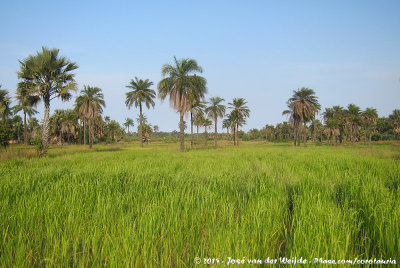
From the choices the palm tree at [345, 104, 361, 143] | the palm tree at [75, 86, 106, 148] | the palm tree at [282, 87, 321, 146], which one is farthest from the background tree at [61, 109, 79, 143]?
the palm tree at [345, 104, 361, 143]

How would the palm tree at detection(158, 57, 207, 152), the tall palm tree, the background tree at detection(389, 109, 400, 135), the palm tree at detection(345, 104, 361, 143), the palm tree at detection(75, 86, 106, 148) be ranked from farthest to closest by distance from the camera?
the background tree at detection(389, 109, 400, 135) < the palm tree at detection(345, 104, 361, 143) < the palm tree at detection(75, 86, 106, 148) < the palm tree at detection(158, 57, 207, 152) < the tall palm tree

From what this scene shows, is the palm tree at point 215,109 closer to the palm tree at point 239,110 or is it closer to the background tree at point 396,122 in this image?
the palm tree at point 239,110

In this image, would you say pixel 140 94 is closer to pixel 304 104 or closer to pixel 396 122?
pixel 304 104

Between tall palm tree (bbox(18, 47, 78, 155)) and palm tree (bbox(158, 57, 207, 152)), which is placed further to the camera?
palm tree (bbox(158, 57, 207, 152))

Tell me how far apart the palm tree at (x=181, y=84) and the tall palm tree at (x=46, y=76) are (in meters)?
11.2

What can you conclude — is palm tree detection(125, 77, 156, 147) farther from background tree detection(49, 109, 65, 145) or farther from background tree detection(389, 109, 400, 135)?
background tree detection(389, 109, 400, 135)

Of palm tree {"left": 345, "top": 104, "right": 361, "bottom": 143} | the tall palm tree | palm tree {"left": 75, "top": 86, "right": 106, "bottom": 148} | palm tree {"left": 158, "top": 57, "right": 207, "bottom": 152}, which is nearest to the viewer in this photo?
the tall palm tree

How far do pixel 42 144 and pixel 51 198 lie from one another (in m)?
15.9

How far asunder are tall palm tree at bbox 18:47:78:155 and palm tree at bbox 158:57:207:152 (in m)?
11.2

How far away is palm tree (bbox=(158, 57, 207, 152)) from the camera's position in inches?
1008

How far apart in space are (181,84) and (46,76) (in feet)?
46.9

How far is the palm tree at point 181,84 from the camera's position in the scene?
25594 mm

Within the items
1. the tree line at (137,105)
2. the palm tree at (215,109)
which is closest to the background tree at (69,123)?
the tree line at (137,105)

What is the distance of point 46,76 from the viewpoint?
666 inches
